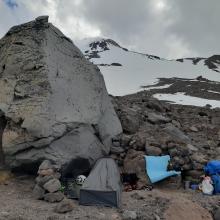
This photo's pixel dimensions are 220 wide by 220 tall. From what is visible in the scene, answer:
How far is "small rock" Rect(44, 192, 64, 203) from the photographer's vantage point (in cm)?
921

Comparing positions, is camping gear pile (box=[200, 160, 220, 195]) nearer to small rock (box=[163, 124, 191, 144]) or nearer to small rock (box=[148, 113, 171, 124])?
small rock (box=[163, 124, 191, 144])

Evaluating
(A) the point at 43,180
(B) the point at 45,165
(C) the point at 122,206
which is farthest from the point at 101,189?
(B) the point at 45,165

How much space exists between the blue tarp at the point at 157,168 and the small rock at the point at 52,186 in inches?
105

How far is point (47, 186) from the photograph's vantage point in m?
9.48

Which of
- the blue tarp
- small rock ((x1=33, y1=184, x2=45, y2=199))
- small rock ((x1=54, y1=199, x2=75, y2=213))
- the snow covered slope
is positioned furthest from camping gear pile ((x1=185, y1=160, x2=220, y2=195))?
the snow covered slope

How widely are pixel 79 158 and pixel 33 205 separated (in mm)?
2433

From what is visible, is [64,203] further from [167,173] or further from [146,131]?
[146,131]

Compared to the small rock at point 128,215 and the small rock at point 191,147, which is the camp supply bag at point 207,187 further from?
the small rock at point 128,215

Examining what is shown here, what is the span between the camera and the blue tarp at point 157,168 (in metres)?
11.1

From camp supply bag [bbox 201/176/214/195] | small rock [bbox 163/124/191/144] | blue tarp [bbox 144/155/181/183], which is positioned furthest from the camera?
small rock [bbox 163/124/191/144]

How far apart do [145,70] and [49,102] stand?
8572 cm

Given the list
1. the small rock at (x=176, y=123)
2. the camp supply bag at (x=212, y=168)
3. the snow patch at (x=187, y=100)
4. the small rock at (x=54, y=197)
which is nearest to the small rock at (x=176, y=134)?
the small rock at (x=176, y=123)

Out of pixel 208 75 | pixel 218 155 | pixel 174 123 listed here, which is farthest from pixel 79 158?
pixel 208 75

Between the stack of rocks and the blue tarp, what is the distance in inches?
101
